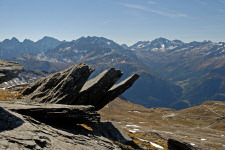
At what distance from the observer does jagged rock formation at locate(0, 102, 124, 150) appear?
15164 millimetres

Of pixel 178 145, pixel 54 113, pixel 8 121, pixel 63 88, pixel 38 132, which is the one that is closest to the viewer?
pixel 8 121

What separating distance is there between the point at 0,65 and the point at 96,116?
13.5 meters

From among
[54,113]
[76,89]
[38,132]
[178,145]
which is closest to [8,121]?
[38,132]

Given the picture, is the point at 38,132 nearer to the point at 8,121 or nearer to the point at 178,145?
the point at 8,121

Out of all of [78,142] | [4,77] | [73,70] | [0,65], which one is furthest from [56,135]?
[73,70]

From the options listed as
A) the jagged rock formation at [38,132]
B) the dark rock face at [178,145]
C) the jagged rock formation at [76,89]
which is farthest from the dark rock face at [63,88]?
the dark rock face at [178,145]

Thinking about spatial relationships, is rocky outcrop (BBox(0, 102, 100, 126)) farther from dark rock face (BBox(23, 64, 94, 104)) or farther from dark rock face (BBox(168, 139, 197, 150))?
dark rock face (BBox(168, 139, 197, 150))

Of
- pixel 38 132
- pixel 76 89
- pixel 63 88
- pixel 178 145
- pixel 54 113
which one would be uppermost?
pixel 63 88

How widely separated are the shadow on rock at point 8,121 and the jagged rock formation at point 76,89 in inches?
388

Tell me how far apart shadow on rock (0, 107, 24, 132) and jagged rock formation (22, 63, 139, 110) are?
32.4 feet

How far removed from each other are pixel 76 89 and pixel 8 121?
14184mm

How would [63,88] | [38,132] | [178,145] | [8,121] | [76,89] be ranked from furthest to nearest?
[178,145] → [76,89] → [63,88] → [38,132] → [8,121]

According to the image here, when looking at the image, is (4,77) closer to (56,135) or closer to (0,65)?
(0,65)

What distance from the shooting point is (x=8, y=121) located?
1708 centimetres
